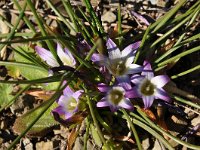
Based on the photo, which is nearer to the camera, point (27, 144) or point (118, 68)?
point (118, 68)

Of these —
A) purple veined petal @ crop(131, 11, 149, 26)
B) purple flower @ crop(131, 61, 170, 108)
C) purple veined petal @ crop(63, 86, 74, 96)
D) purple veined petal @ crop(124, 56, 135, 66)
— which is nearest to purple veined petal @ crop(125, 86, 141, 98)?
purple flower @ crop(131, 61, 170, 108)

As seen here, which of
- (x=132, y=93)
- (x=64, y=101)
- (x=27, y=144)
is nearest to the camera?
(x=132, y=93)

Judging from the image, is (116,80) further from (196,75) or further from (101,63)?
(196,75)

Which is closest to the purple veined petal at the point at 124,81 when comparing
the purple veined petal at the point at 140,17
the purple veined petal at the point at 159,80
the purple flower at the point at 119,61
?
the purple flower at the point at 119,61

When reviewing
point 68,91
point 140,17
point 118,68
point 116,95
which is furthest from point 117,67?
point 140,17

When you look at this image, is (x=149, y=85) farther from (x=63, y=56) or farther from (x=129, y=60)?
(x=63, y=56)

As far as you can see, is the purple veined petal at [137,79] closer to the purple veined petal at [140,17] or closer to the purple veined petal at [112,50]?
the purple veined petal at [112,50]
